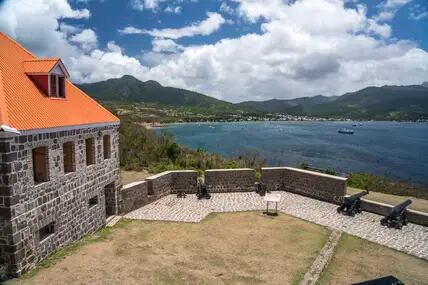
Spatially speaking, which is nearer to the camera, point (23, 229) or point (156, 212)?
point (23, 229)

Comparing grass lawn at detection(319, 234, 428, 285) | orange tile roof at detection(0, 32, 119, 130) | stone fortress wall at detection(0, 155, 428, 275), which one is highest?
orange tile roof at detection(0, 32, 119, 130)

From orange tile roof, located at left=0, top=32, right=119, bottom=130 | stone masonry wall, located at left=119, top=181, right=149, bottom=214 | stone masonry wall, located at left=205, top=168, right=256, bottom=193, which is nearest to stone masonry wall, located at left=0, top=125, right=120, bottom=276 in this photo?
orange tile roof, located at left=0, top=32, right=119, bottom=130

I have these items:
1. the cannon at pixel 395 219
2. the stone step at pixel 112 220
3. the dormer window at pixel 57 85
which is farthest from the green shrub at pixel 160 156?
the dormer window at pixel 57 85

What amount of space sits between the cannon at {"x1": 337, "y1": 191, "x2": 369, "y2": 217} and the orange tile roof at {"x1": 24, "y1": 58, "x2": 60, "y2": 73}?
1154 centimetres

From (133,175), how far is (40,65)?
12.1 metres

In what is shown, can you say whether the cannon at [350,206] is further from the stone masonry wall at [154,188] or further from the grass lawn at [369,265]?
the stone masonry wall at [154,188]

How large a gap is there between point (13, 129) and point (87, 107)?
466 centimetres

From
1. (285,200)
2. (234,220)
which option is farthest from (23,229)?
(285,200)

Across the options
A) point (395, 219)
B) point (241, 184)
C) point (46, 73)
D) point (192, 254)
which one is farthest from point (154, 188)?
point (395, 219)

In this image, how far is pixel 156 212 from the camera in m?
14.3

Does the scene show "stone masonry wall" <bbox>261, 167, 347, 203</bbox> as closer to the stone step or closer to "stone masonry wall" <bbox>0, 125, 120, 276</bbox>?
the stone step

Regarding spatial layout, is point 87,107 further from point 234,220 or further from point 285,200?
point 285,200

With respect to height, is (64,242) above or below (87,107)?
below

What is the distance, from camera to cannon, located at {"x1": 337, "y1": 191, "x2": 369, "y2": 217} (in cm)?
1404
